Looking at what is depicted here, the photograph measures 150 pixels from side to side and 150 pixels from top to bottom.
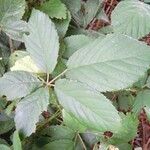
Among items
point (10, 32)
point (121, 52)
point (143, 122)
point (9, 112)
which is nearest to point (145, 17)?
point (121, 52)

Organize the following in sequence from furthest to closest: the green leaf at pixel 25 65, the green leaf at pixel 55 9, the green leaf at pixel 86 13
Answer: the green leaf at pixel 86 13
the green leaf at pixel 55 9
the green leaf at pixel 25 65

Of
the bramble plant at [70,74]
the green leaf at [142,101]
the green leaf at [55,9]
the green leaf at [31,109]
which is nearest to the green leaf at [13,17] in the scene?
the bramble plant at [70,74]

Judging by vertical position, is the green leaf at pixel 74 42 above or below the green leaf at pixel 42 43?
below

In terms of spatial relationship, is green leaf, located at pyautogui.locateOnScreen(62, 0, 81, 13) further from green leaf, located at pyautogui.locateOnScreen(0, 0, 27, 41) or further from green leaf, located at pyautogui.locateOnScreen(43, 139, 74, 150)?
green leaf, located at pyautogui.locateOnScreen(43, 139, 74, 150)

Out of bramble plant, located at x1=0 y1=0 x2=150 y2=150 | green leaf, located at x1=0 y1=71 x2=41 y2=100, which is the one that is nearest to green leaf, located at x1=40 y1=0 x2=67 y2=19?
bramble plant, located at x1=0 y1=0 x2=150 y2=150

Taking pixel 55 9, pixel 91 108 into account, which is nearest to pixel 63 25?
pixel 55 9

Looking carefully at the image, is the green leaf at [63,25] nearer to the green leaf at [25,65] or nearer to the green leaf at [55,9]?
the green leaf at [55,9]
